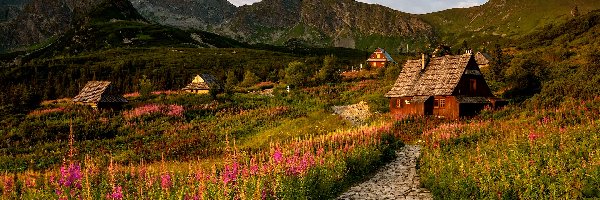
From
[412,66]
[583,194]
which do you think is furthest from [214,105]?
[583,194]

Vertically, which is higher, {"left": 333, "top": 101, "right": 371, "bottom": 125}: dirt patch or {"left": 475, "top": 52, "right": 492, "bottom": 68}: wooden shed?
{"left": 475, "top": 52, "right": 492, "bottom": 68}: wooden shed

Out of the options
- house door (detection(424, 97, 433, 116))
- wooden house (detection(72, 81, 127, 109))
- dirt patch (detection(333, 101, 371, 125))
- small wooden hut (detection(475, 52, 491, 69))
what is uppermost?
small wooden hut (detection(475, 52, 491, 69))

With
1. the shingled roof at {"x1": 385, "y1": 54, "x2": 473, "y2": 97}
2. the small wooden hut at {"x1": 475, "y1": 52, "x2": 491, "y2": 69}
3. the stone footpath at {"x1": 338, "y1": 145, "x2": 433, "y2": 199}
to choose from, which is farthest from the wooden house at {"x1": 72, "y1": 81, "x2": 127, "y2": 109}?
the small wooden hut at {"x1": 475, "y1": 52, "x2": 491, "y2": 69}

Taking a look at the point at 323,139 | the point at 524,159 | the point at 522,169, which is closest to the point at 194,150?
the point at 323,139

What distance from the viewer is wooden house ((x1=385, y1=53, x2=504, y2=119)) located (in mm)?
36062

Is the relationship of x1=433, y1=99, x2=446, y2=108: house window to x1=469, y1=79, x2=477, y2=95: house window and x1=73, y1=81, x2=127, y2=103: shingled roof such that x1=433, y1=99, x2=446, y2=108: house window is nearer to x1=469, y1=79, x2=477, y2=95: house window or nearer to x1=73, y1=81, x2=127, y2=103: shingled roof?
x1=469, y1=79, x2=477, y2=95: house window

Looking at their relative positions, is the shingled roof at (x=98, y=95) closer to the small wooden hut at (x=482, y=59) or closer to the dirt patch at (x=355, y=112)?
the dirt patch at (x=355, y=112)

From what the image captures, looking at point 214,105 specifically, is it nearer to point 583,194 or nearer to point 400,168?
point 400,168

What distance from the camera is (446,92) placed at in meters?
36.0

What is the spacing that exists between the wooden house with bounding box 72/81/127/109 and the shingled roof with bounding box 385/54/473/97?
86.5 ft

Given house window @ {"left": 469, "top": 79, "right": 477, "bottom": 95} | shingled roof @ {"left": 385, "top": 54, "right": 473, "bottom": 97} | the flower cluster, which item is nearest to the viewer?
the flower cluster

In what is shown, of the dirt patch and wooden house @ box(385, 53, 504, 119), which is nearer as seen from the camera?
the dirt patch

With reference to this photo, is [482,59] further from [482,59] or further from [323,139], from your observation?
[323,139]

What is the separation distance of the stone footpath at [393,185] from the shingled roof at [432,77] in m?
20.4
